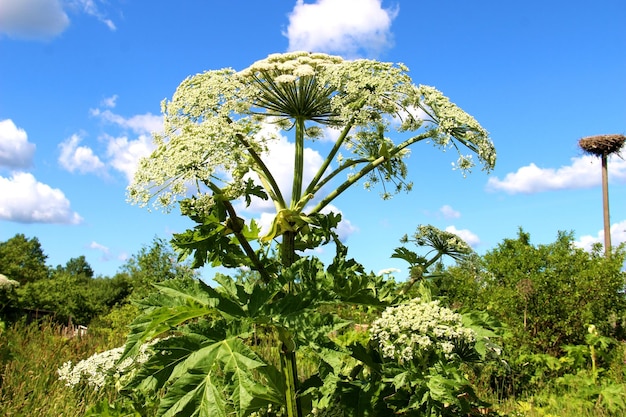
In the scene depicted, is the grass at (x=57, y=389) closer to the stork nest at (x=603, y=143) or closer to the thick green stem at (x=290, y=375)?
the thick green stem at (x=290, y=375)

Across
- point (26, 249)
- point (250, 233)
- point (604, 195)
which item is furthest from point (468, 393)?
point (26, 249)

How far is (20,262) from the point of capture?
52750 mm

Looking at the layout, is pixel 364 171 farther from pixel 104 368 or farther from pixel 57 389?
pixel 57 389

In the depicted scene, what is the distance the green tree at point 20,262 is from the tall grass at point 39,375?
37169 millimetres

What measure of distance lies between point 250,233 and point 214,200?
0.33m

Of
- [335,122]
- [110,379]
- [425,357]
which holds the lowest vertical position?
[110,379]

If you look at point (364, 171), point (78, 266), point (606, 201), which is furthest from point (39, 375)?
point (78, 266)

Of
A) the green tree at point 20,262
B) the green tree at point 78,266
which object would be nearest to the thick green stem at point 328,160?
the green tree at point 20,262

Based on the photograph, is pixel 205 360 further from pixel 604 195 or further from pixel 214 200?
pixel 604 195

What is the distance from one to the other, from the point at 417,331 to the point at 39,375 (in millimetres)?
5185

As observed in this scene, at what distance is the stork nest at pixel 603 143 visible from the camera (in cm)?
2598

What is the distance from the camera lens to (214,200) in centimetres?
365

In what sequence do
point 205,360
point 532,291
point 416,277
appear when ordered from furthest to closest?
1. point 532,291
2. point 416,277
3. point 205,360

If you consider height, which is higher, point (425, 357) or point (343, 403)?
point (425, 357)
